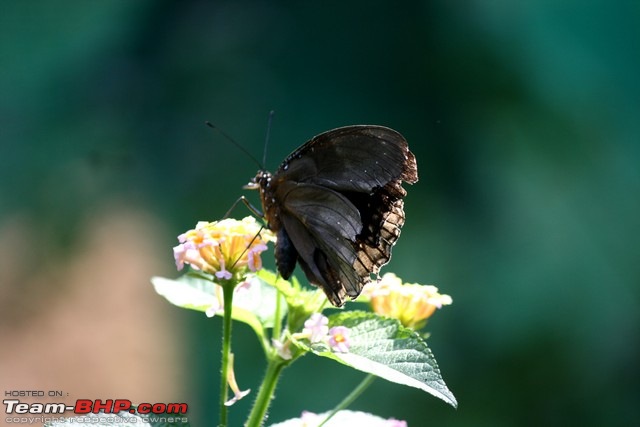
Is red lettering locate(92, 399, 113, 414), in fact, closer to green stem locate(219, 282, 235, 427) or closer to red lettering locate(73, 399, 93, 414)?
red lettering locate(73, 399, 93, 414)

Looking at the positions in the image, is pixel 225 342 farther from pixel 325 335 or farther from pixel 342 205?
pixel 342 205

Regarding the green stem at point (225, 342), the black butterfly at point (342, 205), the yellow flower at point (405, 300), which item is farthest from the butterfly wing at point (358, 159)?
the green stem at point (225, 342)

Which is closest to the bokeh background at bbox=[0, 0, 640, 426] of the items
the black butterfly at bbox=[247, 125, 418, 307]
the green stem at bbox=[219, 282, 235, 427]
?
the black butterfly at bbox=[247, 125, 418, 307]

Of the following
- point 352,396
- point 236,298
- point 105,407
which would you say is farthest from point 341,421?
point 105,407

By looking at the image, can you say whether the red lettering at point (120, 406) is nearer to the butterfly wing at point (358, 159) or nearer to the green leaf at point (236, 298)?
the green leaf at point (236, 298)

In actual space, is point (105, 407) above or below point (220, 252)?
below
